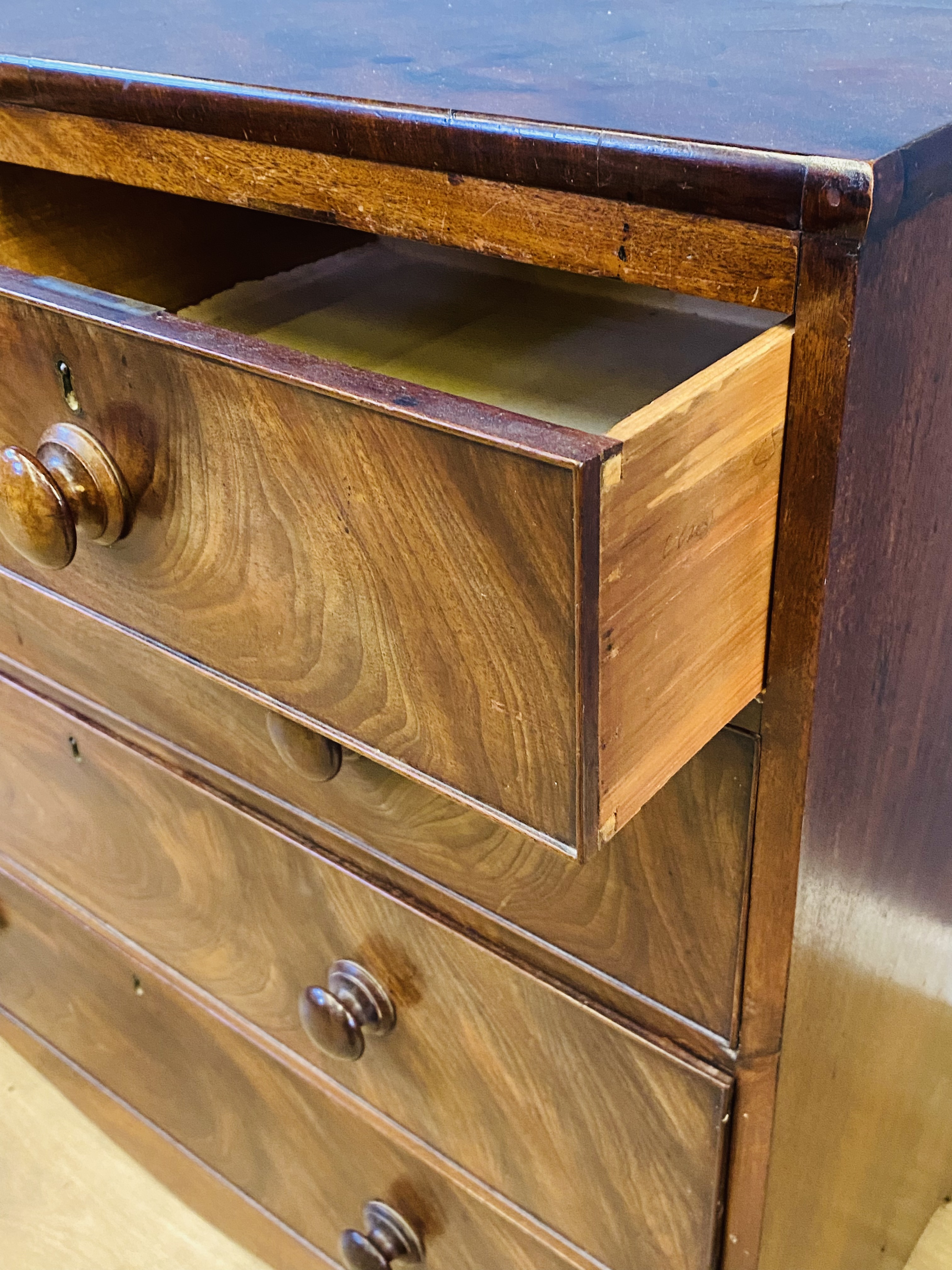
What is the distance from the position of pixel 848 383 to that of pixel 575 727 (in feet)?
0.38

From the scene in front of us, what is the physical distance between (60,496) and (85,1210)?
79cm

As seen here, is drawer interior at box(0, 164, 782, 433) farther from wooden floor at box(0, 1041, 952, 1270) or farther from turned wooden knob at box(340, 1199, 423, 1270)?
wooden floor at box(0, 1041, 952, 1270)

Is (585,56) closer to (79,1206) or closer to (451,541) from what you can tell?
(451,541)

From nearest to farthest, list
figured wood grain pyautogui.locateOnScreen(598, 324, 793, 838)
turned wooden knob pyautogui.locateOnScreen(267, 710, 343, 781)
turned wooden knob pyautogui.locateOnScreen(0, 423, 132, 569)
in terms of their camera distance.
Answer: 1. figured wood grain pyautogui.locateOnScreen(598, 324, 793, 838)
2. turned wooden knob pyautogui.locateOnScreen(0, 423, 132, 569)
3. turned wooden knob pyautogui.locateOnScreen(267, 710, 343, 781)

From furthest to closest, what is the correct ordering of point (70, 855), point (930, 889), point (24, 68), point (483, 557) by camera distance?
point (70, 855) < point (930, 889) < point (24, 68) < point (483, 557)

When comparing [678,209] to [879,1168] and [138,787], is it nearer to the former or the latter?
[138,787]

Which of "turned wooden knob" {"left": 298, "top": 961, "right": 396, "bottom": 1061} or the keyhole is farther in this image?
"turned wooden knob" {"left": 298, "top": 961, "right": 396, "bottom": 1061}

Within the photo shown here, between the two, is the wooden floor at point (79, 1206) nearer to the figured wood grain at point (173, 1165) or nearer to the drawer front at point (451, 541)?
the figured wood grain at point (173, 1165)

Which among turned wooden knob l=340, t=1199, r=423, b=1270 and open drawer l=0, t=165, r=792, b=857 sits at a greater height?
open drawer l=0, t=165, r=792, b=857

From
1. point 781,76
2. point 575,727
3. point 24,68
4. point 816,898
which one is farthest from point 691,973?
point 24,68

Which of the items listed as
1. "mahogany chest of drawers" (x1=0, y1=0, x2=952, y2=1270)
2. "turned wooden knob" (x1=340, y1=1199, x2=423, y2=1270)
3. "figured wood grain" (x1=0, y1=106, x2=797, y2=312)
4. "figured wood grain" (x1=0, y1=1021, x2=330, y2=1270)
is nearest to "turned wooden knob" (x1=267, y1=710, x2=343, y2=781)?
"mahogany chest of drawers" (x1=0, y1=0, x2=952, y2=1270)

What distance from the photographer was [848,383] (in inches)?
12.6

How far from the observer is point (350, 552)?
0.34 metres

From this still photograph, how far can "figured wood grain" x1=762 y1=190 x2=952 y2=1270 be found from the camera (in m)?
0.34
